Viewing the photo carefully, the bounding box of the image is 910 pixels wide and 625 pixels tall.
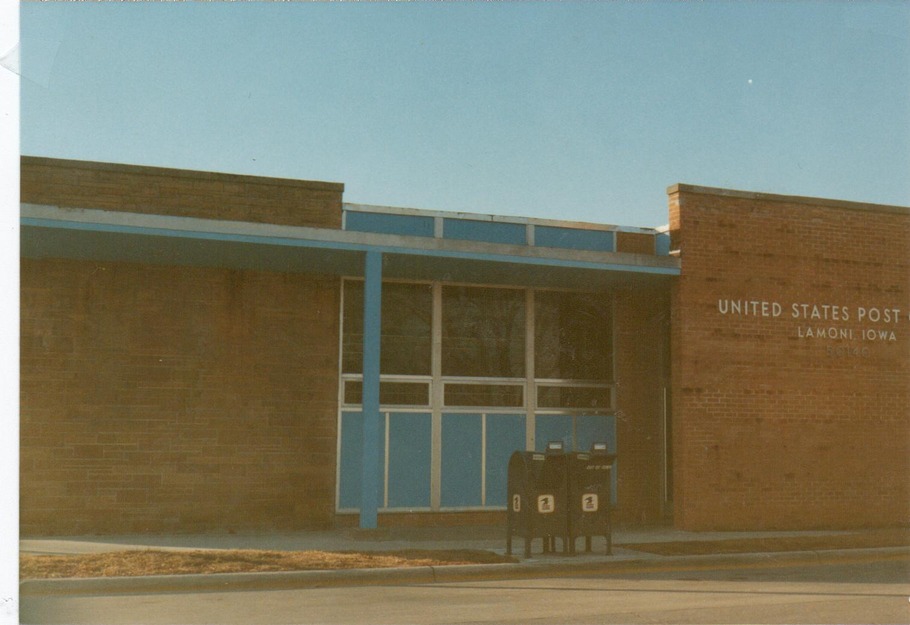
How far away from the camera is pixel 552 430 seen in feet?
52.1

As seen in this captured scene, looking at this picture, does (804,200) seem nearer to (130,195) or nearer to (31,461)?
(130,195)

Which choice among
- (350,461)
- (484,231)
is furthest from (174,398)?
(484,231)

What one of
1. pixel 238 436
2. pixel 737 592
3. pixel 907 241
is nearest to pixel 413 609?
pixel 737 592

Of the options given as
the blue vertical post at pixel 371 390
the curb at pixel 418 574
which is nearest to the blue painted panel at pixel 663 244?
the blue vertical post at pixel 371 390

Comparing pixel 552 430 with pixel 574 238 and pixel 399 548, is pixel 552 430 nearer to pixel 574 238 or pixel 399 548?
pixel 574 238

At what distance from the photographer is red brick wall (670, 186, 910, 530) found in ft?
49.6

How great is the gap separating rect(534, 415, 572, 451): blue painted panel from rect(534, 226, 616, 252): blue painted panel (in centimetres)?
283

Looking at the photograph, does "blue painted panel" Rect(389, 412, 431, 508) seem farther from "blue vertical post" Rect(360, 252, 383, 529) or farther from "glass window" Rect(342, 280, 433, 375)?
"blue vertical post" Rect(360, 252, 383, 529)

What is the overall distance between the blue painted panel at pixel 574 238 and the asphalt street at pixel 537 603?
6.51 meters

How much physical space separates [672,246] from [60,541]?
32.7ft

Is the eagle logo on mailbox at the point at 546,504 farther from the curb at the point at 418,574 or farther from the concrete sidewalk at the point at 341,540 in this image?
the curb at the point at 418,574

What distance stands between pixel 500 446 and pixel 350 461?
2.47 metres

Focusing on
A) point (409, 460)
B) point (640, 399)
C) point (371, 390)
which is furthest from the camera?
point (640, 399)

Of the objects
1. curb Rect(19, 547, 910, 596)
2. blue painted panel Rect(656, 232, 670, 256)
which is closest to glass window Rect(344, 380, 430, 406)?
blue painted panel Rect(656, 232, 670, 256)
